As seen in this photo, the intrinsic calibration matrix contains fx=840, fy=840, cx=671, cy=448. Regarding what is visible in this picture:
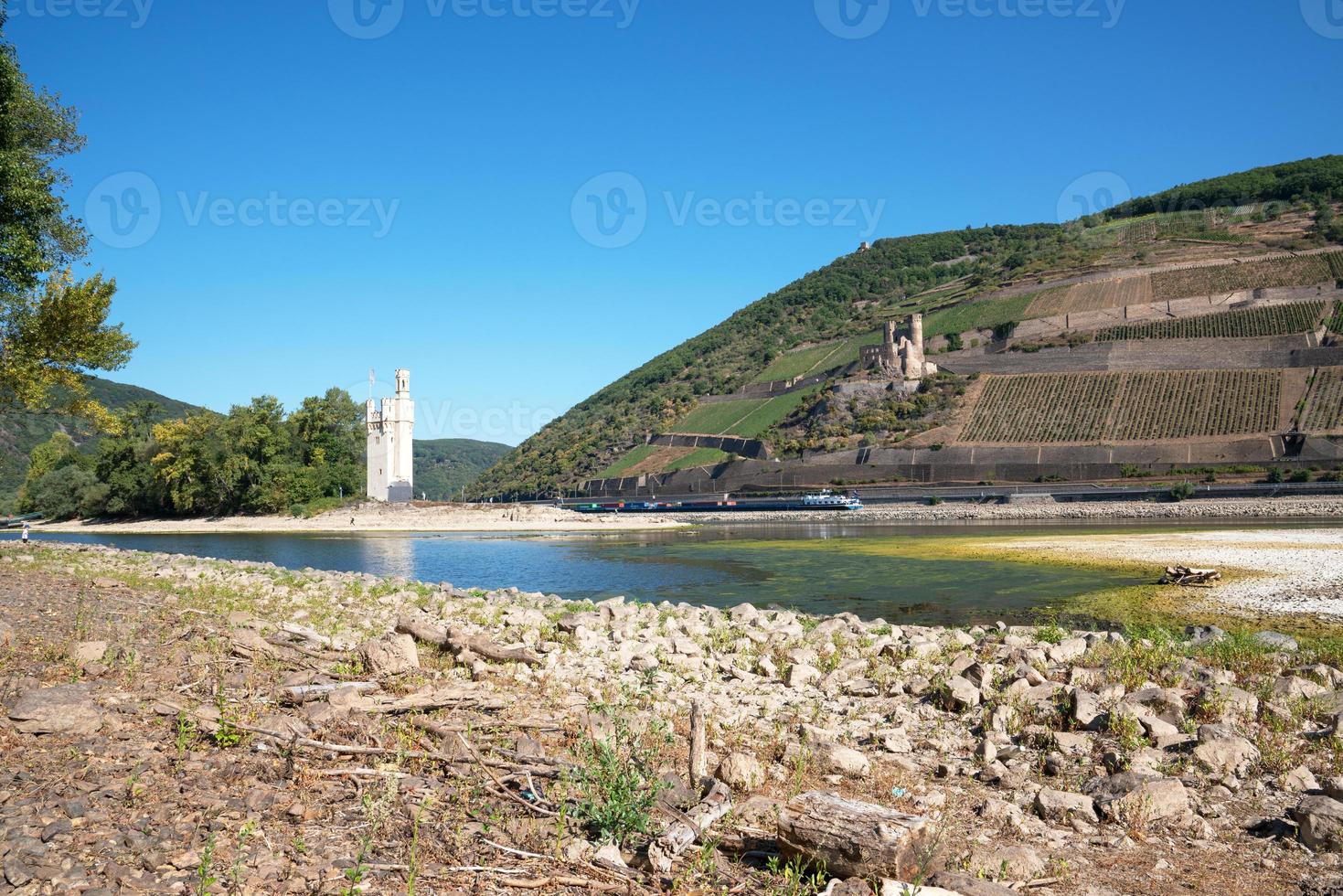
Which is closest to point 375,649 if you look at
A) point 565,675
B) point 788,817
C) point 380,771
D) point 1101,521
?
point 565,675

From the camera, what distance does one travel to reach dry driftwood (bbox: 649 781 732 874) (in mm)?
5004

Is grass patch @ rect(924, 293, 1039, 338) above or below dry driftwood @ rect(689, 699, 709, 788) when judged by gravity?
above

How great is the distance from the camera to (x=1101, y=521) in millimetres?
56062

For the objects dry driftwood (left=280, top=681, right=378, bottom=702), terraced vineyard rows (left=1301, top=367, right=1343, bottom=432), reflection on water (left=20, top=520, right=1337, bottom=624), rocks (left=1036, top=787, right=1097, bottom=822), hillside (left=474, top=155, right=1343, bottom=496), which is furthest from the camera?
hillside (left=474, top=155, right=1343, bottom=496)

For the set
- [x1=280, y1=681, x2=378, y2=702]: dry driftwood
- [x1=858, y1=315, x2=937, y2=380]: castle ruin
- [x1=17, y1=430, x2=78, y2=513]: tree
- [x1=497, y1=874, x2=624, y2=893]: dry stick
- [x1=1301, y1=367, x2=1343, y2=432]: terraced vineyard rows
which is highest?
[x1=858, y1=315, x2=937, y2=380]: castle ruin

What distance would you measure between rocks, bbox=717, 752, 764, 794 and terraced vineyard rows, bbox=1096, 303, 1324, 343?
4222 inches

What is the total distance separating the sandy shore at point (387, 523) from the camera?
7488 cm

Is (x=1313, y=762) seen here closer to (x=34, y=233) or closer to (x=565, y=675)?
(x=565, y=675)

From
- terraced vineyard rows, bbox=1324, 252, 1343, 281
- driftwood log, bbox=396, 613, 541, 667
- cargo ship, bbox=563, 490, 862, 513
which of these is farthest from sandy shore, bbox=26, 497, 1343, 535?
terraced vineyard rows, bbox=1324, 252, 1343, 281

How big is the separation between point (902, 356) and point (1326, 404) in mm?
46785

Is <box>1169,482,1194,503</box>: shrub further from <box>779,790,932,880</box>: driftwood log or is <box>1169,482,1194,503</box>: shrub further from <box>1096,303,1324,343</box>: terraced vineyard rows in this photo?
<box>779,790,932,880</box>: driftwood log

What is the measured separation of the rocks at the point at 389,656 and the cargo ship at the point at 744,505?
69301 mm

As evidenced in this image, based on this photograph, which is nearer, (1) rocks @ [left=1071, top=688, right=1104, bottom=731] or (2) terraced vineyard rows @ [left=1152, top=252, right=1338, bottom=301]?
(1) rocks @ [left=1071, top=688, right=1104, bottom=731]

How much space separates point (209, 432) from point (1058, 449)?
81.9 metres
